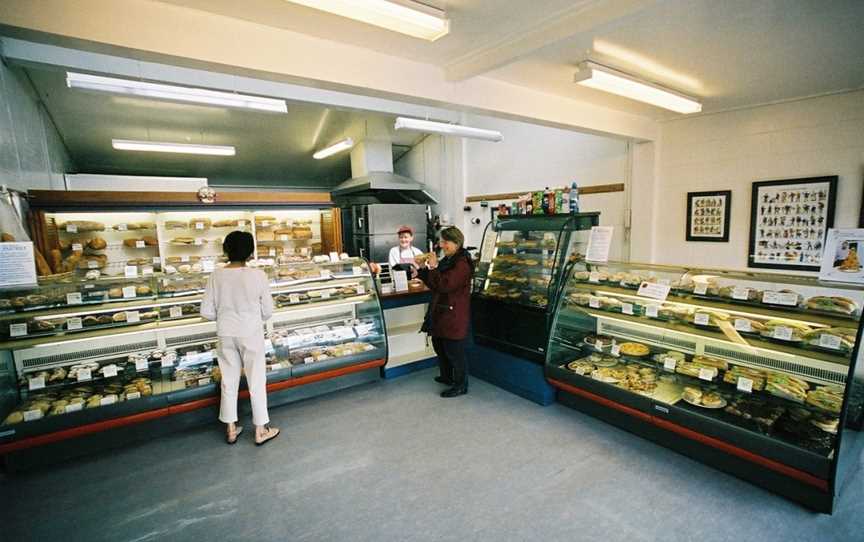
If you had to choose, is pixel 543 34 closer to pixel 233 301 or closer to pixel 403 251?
pixel 233 301

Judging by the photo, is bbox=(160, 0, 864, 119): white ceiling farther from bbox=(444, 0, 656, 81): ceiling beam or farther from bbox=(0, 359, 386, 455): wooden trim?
bbox=(0, 359, 386, 455): wooden trim

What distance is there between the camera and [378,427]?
11.8 ft

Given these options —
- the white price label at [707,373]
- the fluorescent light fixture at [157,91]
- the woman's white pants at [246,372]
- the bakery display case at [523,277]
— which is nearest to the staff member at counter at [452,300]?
the bakery display case at [523,277]

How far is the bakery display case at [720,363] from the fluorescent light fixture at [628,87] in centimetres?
170

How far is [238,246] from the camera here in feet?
10.7

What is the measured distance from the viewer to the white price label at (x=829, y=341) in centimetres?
249

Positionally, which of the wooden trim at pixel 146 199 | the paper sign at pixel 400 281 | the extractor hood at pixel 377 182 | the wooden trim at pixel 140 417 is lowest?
the wooden trim at pixel 140 417

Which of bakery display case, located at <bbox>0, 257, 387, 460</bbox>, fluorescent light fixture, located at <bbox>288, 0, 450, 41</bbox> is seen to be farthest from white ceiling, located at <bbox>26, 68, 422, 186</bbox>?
fluorescent light fixture, located at <bbox>288, 0, 450, 41</bbox>

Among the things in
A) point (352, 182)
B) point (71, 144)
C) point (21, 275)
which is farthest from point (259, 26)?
point (71, 144)

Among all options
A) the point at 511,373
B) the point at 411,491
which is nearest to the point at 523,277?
the point at 511,373

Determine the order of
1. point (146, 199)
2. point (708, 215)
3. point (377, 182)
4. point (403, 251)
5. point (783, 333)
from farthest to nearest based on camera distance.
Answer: point (377, 182), point (403, 251), point (146, 199), point (708, 215), point (783, 333)

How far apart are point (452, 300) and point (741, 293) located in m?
2.46

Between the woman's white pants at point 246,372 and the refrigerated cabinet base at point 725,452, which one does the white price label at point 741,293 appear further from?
the woman's white pants at point 246,372

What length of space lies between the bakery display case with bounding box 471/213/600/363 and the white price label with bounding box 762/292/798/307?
1.52m
